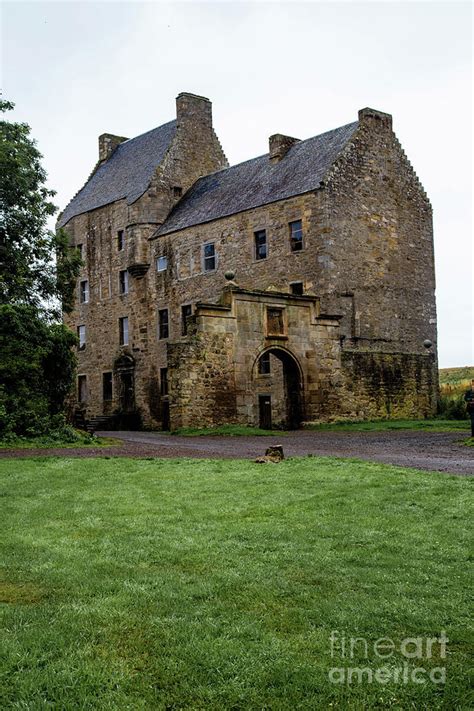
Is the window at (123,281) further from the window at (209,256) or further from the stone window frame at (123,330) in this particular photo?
the window at (209,256)

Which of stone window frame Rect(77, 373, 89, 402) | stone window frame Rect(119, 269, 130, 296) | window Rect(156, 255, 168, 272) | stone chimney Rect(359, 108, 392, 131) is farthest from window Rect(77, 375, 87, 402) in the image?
stone chimney Rect(359, 108, 392, 131)

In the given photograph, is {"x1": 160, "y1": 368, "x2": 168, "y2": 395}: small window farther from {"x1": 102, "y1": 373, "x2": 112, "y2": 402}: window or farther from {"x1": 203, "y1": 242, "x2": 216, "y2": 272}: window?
{"x1": 203, "y1": 242, "x2": 216, "y2": 272}: window

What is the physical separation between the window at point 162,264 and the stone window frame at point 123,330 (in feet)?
13.7

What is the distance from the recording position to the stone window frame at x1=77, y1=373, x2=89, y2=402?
48.0 meters

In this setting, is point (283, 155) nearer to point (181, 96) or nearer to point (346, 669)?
point (181, 96)

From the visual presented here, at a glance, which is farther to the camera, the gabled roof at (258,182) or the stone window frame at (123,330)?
the stone window frame at (123,330)

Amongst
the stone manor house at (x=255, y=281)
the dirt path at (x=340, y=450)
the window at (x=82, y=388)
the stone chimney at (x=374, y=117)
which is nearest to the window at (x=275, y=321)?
the stone manor house at (x=255, y=281)

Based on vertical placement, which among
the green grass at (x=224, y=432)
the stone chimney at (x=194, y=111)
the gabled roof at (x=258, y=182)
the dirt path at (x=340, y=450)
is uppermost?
the stone chimney at (x=194, y=111)

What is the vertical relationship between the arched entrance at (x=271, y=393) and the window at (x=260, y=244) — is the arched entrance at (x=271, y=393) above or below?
below

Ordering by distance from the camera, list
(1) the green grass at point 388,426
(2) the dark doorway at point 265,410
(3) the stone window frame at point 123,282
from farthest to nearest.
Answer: (3) the stone window frame at point 123,282 → (2) the dark doorway at point 265,410 → (1) the green grass at point 388,426

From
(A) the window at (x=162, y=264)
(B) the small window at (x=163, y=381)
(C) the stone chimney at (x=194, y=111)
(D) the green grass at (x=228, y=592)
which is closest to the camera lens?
(D) the green grass at (x=228, y=592)

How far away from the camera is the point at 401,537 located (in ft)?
25.1

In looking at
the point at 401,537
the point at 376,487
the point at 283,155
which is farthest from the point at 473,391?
the point at 283,155

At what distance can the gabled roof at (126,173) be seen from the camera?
150 ft
